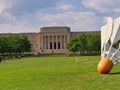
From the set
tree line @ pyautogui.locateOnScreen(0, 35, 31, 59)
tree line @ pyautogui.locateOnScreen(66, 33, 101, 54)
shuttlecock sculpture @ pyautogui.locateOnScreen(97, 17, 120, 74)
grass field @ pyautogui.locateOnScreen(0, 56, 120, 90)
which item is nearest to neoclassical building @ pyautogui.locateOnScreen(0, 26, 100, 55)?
tree line @ pyautogui.locateOnScreen(0, 35, 31, 59)

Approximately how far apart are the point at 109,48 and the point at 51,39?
135252 millimetres

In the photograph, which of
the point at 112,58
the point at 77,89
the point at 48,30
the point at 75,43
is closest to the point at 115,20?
the point at 112,58

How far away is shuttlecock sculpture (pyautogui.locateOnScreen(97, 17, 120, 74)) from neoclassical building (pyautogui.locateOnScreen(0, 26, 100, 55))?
131 m

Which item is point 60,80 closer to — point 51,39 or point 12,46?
point 12,46

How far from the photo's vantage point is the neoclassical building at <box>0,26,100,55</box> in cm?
15788

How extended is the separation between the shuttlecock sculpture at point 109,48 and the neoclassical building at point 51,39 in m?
131

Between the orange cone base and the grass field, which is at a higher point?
the orange cone base

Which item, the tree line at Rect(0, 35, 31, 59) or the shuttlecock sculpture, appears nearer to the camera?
the shuttlecock sculpture

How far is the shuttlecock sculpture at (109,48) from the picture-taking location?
2392 centimetres

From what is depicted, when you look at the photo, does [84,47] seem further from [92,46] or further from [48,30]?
[48,30]

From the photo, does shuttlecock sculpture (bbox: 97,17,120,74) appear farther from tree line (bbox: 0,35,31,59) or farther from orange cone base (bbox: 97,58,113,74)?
tree line (bbox: 0,35,31,59)

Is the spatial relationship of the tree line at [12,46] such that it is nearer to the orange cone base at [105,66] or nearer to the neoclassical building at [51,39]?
the neoclassical building at [51,39]

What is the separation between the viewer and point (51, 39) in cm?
16075

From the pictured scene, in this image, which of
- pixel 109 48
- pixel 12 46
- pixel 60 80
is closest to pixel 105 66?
pixel 109 48
